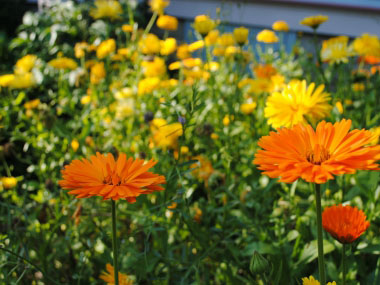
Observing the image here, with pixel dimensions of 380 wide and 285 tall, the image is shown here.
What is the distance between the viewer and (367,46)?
6.45 ft

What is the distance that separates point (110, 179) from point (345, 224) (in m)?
0.45

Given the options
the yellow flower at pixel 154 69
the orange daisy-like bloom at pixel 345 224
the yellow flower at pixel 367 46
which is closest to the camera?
the orange daisy-like bloom at pixel 345 224

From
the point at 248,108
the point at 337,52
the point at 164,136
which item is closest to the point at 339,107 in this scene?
the point at 337,52

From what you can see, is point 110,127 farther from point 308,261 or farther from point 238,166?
point 308,261

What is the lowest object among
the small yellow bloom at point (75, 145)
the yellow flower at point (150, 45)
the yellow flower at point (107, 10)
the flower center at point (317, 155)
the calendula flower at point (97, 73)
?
the small yellow bloom at point (75, 145)

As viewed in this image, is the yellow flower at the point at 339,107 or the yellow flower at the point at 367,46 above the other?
the yellow flower at the point at 367,46

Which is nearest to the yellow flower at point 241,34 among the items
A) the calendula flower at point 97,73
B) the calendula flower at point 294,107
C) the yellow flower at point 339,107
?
the yellow flower at point 339,107

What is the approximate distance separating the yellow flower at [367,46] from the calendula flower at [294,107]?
774mm

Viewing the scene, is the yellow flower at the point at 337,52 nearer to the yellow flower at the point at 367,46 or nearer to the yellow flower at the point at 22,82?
the yellow flower at the point at 367,46

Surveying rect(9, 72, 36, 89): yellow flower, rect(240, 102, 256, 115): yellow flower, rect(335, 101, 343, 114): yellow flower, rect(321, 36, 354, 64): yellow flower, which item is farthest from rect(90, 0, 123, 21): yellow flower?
rect(335, 101, 343, 114): yellow flower

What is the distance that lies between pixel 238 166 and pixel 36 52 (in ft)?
9.46

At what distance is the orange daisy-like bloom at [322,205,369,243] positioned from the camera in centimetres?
85

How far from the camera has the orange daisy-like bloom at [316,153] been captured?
703 millimetres

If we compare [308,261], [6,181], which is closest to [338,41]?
[308,261]
